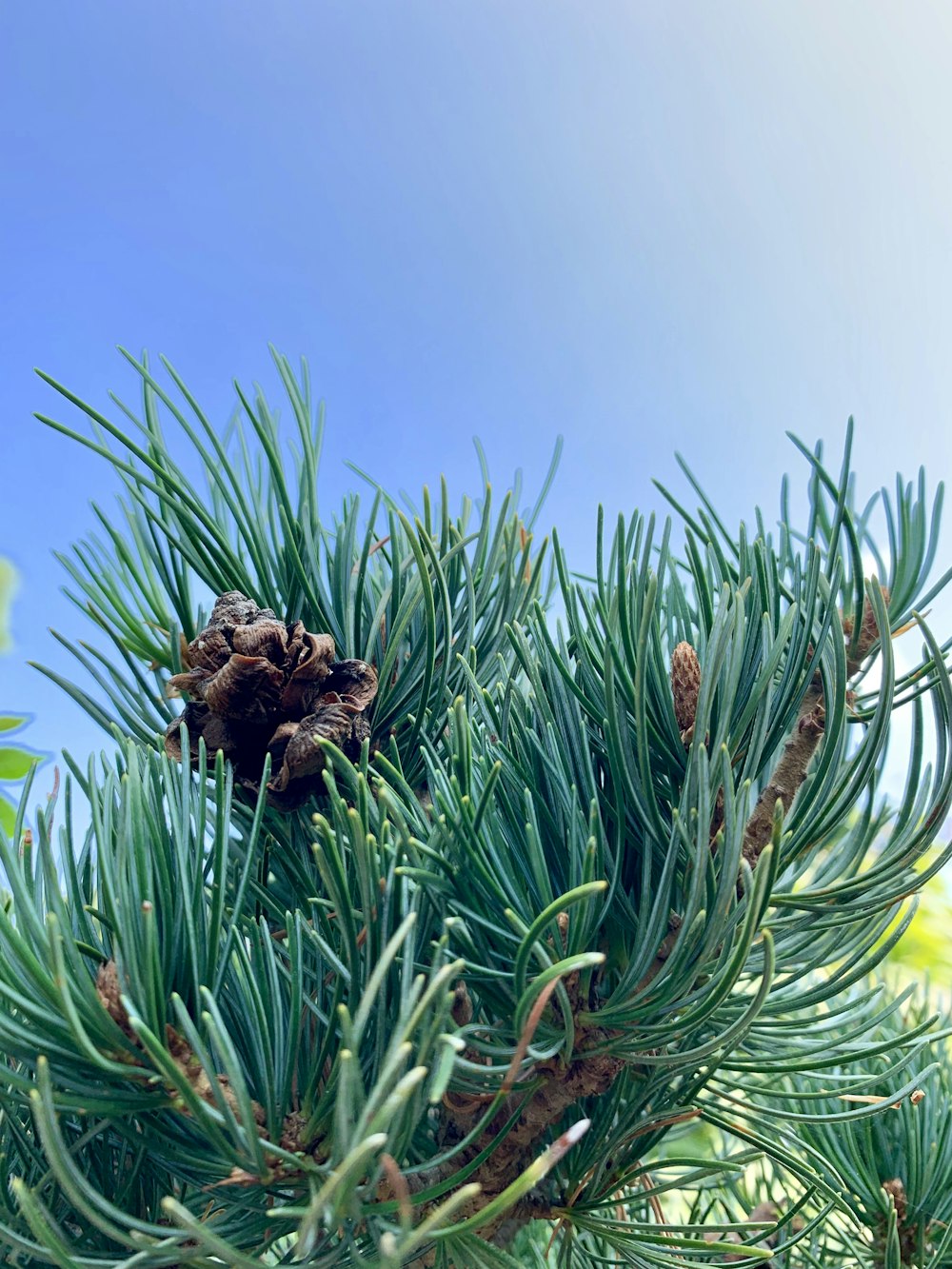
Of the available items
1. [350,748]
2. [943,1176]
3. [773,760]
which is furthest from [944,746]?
[943,1176]

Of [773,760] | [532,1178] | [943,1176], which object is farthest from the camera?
[943,1176]

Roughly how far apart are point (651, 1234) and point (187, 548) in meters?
0.23

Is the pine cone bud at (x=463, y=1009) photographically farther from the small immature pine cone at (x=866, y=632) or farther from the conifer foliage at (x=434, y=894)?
the small immature pine cone at (x=866, y=632)

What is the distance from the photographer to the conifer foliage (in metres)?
0.20

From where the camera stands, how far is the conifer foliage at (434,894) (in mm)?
196

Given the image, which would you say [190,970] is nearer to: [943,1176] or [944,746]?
[944,746]

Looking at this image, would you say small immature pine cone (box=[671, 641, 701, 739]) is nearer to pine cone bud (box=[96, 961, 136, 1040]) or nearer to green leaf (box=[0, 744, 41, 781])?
pine cone bud (box=[96, 961, 136, 1040])

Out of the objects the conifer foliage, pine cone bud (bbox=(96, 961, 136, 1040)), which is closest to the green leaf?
the conifer foliage

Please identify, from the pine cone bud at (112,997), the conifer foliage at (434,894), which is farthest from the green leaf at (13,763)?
the pine cone bud at (112,997)

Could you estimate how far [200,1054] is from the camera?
0.59 feet

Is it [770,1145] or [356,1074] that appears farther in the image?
[770,1145]

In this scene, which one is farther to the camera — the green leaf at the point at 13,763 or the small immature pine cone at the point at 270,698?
the green leaf at the point at 13,763

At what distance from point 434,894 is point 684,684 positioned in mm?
77

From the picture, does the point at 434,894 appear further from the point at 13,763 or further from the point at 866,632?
the point at 13,763
